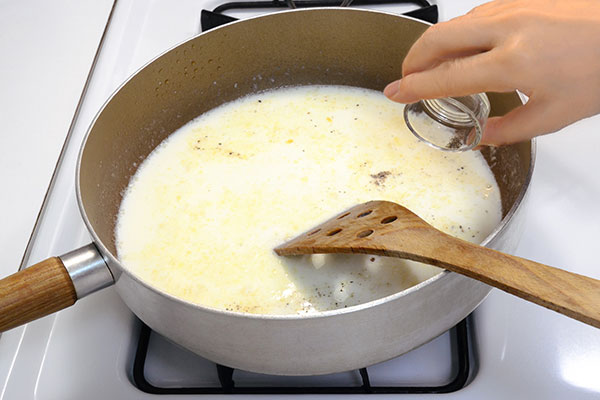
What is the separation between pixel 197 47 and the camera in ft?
3.14

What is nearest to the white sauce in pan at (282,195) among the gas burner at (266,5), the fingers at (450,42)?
the gas burner at (266,5)

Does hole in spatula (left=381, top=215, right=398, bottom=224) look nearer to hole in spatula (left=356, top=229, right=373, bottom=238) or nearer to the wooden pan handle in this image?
hole in spatula (left=356, top=229, right=373, bottom=238)

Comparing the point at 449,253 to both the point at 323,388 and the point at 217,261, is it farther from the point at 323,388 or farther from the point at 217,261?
the point at 217,261

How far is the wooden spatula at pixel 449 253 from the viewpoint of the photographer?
507 mm

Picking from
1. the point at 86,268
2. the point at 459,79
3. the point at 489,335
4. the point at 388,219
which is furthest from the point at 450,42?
the point at 86,268

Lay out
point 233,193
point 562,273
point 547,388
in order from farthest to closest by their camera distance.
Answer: point 233,193 < point 547,388 < point 562,273

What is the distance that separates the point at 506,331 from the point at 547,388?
0.25ft

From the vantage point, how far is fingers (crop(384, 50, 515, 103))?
603mm

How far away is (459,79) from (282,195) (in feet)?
1.18

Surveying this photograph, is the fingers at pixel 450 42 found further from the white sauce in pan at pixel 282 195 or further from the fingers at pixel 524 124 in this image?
the white sauce in pan at pixel 282 195

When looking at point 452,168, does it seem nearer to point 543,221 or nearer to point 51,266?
point 543,221

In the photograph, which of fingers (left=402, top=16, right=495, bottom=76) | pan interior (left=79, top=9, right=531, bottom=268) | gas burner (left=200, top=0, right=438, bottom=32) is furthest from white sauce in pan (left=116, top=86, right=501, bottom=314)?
fingers (left=402, top=16, right=495, bottom=76)

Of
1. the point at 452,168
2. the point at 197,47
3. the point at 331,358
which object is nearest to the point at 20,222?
the point at 197,47

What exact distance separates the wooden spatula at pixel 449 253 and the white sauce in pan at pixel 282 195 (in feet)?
0.24
